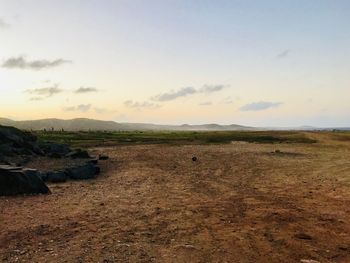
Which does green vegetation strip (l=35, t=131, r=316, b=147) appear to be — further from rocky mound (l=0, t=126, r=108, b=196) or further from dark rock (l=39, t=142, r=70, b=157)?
rocky mound (l=0, t=126, r=108, b=196)

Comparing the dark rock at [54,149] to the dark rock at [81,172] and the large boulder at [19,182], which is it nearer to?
the dark rock at [81,172]

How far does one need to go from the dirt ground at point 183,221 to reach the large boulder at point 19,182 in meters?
1.01

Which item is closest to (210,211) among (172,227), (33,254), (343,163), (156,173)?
(172,227)

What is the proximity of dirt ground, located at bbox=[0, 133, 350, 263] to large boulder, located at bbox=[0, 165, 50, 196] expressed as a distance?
1.01 metres

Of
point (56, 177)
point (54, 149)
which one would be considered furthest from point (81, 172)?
point (54, 149)

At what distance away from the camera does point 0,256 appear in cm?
1331

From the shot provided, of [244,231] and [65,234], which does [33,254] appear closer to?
[65,234]

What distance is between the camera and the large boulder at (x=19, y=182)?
2392 centimetres

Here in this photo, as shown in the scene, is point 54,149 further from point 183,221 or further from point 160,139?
point 160,139

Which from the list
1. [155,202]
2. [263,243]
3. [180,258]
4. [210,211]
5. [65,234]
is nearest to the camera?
[180,258]

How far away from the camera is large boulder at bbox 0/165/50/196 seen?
2392cm

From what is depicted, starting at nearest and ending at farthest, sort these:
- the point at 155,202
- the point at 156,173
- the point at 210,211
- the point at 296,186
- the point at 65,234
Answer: the point at 65,234 < the point at 210,211 < the point at 155,202 < the point at 296,186 < the point at 156,173

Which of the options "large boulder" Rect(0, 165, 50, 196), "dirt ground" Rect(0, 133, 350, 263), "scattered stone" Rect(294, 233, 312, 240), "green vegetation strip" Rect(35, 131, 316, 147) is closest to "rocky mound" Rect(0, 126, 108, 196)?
"large boulder" Rect(0, 165, 50, 196)

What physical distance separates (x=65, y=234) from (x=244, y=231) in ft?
23.5
